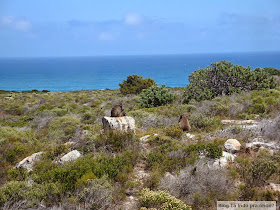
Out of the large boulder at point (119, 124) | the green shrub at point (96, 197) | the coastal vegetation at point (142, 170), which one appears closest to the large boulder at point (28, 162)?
the coastal vegetation at point (142, 170)

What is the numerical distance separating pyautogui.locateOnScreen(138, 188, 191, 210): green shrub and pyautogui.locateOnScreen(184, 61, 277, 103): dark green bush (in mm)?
13678

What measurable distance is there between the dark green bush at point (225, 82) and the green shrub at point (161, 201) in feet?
44.9

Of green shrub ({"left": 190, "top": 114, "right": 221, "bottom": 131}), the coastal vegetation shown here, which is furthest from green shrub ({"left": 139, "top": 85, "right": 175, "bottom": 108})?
green shrub ({"left": 190, "top": 114, "right": 221, "bottom": 131})

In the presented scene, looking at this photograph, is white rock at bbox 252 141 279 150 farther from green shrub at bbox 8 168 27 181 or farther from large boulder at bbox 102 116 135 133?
green shrub at bbox 8 168 27 181

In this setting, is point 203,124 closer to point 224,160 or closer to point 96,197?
point 224,160

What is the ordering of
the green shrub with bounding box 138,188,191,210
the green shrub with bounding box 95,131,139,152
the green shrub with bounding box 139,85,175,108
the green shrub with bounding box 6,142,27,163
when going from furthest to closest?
the green shrub with bounding box 139,85,175,108 < the green shrub with bounding box 6,142,27,163 < the green shrub with bounding box 95,131,139,152 < the green shrub with bounding box 138,188,191,210

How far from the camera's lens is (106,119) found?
8914mm

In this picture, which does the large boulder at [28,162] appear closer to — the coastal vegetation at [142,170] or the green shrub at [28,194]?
the coastal vegetation at [142,170]

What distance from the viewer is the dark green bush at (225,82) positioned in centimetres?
1783

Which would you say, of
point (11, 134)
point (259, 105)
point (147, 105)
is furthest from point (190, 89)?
point (11, 134)

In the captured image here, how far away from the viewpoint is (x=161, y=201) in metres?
4.46

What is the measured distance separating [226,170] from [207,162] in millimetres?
572

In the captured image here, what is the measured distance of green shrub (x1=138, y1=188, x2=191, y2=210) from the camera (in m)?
4.29

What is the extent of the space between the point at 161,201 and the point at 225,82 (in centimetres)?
1558
